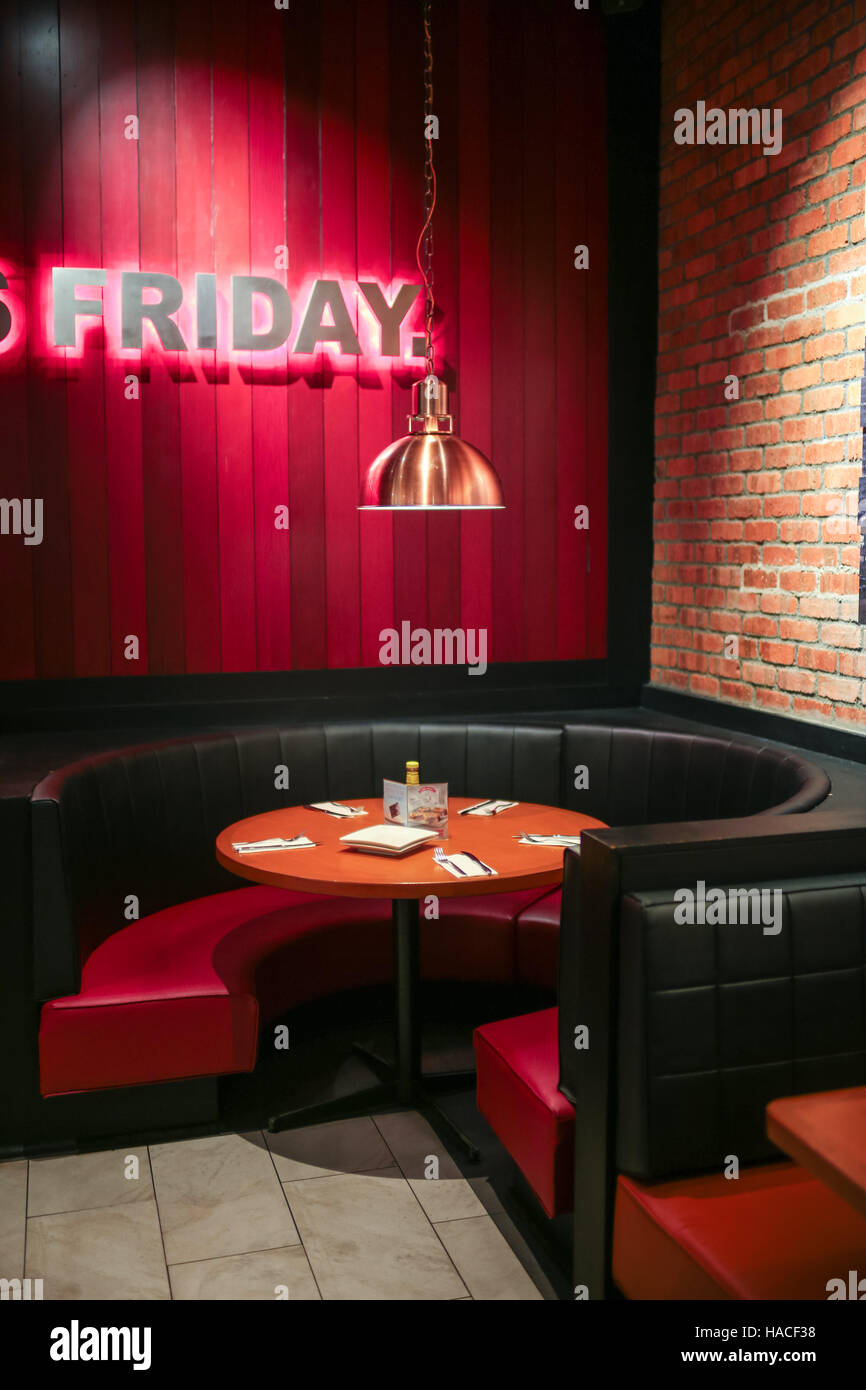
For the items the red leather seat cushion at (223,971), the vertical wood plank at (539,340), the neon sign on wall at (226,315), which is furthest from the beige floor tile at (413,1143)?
the neon sign on wall at (226,315)

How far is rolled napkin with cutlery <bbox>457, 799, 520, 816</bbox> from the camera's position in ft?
11.5

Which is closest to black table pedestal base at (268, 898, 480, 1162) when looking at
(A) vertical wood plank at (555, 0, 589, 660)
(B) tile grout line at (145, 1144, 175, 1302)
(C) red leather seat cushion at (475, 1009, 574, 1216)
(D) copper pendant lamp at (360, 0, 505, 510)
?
(B) tile grout line at (145, 1144, 175, 1302)

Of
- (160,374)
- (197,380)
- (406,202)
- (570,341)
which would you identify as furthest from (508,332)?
(160,374)

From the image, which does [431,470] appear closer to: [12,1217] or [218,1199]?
[218,1199]

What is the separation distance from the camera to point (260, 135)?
13.7ft

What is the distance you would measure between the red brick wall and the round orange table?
994mm

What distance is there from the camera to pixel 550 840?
3170 millimetres

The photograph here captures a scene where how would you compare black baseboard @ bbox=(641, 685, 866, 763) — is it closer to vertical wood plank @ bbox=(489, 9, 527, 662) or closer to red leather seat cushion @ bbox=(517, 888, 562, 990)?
vertical wood plank @ bbox=(489, 9, 527, 662)

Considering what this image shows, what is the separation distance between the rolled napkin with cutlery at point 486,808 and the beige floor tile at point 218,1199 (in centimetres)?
111

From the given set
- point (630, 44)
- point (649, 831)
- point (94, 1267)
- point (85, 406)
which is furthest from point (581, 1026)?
point (630, 44)

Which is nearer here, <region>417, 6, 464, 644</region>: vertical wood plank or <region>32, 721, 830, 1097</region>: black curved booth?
<region>32, 721, 830, 1097</region>: black curved booth

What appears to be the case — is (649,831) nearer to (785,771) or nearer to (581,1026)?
(581,1026)

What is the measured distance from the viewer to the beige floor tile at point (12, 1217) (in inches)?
97.0

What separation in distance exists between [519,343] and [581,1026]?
3080 mm
